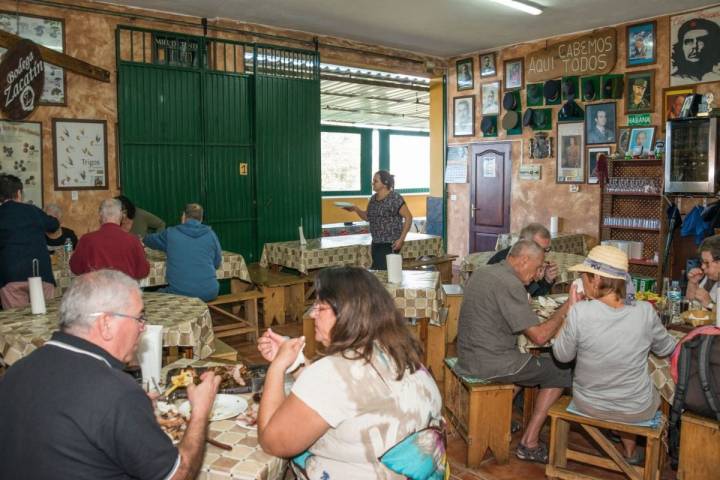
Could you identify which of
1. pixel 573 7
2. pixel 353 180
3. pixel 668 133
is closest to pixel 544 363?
pixel 668 133

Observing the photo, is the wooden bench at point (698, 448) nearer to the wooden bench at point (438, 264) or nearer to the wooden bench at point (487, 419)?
the wooden bench at point (487, 419)

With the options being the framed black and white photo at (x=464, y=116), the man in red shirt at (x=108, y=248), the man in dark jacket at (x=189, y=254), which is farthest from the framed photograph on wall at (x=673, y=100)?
the man in red shirt at (x=108, y=248)

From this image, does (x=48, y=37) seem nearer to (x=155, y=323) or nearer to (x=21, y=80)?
(x=21, y=80)

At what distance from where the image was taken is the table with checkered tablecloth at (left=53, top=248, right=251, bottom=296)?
16.9 feet

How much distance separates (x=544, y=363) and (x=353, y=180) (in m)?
15.7

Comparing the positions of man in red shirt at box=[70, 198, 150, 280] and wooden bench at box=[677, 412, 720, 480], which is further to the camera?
man in red shirt at box=[70, 198, 150, 280]

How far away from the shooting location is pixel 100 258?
13.6 ft

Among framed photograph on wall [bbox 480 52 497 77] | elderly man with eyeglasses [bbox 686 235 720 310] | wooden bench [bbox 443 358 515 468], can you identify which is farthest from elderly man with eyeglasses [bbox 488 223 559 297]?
framed photograph on wall [bbox 480 52 497 77]

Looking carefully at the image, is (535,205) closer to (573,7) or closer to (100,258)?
→ (573,7)

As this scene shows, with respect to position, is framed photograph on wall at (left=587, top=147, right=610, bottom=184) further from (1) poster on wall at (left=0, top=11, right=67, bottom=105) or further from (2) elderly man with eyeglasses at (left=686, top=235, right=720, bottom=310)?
(1) poster on wall at (left=0, top=11, right=67, bottom=105)

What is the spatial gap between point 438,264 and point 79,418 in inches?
272

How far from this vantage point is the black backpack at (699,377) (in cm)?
276

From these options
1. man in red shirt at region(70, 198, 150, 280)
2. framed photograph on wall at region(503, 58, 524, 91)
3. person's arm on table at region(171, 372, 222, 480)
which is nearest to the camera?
person's arm on table at region(171, 372, 222, 480)

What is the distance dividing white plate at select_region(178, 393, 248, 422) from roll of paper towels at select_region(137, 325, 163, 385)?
0.69 ft
